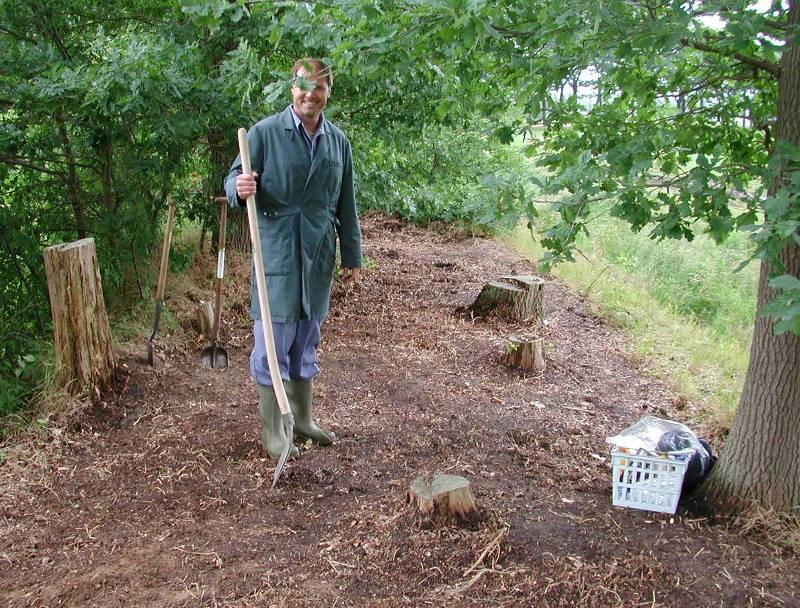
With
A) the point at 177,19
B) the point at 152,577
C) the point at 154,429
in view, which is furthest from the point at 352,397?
the point at 177,19

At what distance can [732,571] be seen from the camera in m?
2.89

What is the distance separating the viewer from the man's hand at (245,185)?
3396mm

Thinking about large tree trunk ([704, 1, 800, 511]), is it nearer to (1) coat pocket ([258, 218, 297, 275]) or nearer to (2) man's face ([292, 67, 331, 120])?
(2) man's face ([292, 67, 331, 120])

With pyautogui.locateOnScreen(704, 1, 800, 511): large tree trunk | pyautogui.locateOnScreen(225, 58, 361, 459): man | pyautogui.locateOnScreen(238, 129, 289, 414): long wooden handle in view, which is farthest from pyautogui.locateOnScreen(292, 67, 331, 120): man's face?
pyautogui.locateOnScreen(704, 1, 800, 511): large tree trunk

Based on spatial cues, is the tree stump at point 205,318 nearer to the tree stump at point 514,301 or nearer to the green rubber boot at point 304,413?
the green rubber boot at point 304,413

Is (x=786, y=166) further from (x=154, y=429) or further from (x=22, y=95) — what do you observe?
(x=22, y=95)

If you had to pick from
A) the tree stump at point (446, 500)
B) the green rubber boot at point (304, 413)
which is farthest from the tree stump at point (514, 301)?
the tree stump at point (446, 500)

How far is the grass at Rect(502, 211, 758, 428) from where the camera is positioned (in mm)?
5656

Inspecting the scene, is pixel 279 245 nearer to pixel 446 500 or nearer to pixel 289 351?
pixel 289 351

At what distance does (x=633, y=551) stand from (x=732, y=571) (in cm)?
39

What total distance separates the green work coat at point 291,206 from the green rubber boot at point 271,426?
465 millimetres

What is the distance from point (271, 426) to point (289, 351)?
429 mm

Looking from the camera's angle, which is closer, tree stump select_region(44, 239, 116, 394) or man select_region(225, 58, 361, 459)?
man select_region(225, 58, 361, 459)

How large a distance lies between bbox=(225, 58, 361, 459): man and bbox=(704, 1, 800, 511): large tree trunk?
2.12m
